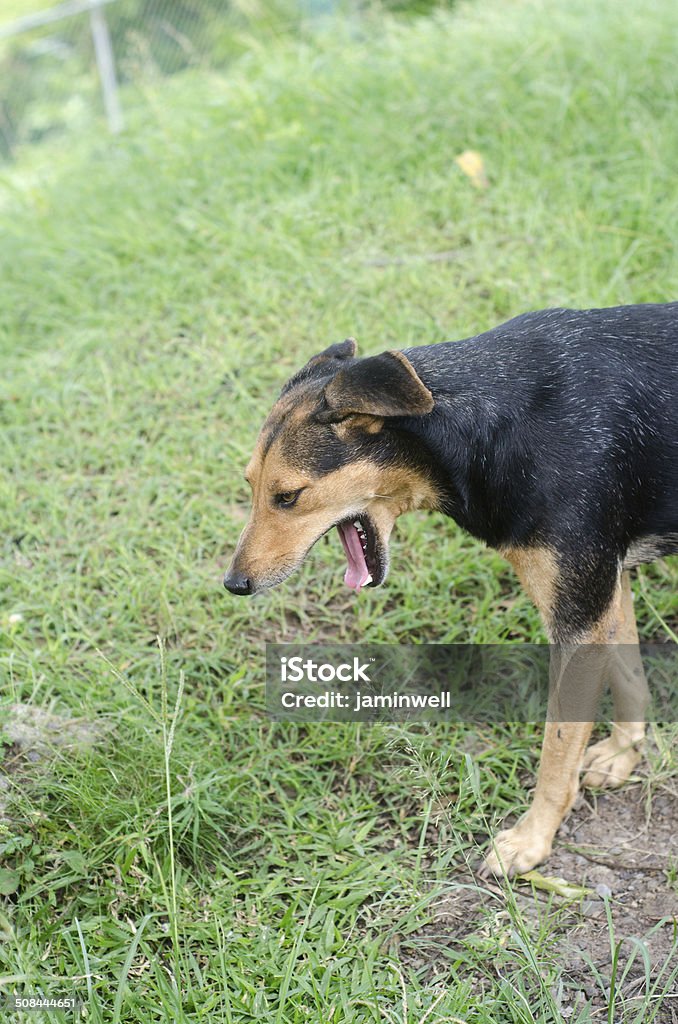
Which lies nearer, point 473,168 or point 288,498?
point 288,498

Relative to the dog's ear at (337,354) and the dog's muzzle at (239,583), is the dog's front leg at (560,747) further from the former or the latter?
the dog's ear at (337,354)

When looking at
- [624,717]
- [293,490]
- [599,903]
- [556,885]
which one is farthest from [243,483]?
[599,903]

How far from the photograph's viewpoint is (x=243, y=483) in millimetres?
5359

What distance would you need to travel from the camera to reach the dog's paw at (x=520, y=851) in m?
3.67

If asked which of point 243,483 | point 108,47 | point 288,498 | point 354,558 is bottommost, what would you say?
point 243,483

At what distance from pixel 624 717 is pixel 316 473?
1.77 meters

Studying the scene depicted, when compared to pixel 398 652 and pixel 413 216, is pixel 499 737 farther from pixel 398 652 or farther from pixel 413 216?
pixel 413 216

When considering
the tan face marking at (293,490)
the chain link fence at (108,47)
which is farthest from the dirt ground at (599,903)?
the chain link fence at (108,47)

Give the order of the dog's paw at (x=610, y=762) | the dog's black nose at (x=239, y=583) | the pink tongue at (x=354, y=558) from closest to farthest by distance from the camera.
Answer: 1. the dog's black nose at (x=239, y=583)
2. the pink tongue at (x=354, y=558)
3. the dog's paw at (x=610, y=762)

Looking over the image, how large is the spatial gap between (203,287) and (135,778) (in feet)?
12.4

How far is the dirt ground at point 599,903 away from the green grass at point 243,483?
92 mm

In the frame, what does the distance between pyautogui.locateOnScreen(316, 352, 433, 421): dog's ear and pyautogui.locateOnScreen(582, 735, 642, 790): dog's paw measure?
5.72ft

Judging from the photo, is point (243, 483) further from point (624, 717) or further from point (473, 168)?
point (473, 168)

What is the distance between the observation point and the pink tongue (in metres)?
3.80
